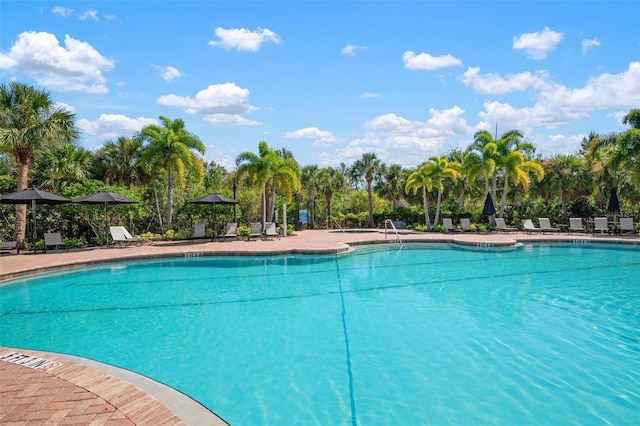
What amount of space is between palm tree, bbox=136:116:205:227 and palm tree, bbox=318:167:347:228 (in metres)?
11.6

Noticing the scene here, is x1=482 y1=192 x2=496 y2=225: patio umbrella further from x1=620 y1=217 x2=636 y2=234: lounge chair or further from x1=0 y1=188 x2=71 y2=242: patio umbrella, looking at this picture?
x1=0 y1=188 x2=71 y2=242: patio umbrella

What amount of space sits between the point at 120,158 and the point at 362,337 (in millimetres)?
20497

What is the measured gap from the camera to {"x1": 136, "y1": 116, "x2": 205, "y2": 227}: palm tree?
1838cm

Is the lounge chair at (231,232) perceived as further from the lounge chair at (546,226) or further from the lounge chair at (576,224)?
the lounge chair at (576,224)

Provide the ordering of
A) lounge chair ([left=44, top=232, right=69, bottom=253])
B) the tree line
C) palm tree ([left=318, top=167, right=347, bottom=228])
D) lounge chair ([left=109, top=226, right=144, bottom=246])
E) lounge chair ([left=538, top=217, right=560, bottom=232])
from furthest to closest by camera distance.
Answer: palm tree ([left=318, top=167, right=347, bottom=228]) < lounge chair ([left=538, top=217, right=560, bottom=232]) < lounge chair ([left=109, top=226, right=144, bottom=246]) < the tree line < lounge chair ([left=44, top=232, right=69, bottom=253])

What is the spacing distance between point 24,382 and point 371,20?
41.0 ft

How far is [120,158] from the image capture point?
22.0 m

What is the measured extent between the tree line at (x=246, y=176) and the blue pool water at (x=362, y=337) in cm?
707

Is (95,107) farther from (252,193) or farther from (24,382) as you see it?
(24,382)

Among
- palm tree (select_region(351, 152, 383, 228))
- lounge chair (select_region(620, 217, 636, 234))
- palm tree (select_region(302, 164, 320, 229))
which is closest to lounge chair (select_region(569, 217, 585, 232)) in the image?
lounge chair (select_region(620, 217, 636, 234))

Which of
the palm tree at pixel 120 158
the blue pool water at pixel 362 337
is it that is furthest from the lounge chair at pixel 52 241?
the palm tree at pixel 120 158

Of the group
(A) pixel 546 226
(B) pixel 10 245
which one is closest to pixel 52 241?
(B) pixel 10 245

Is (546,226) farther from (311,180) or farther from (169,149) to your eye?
(169,149)

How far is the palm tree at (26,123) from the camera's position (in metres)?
13.8
